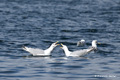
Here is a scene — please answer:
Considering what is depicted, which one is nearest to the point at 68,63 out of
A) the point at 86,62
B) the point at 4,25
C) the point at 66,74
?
the point at 86,62

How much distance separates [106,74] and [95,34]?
45.0ft

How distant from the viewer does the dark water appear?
15086 millimetres

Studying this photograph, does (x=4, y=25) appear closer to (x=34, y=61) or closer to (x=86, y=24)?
(x=86, y=24)

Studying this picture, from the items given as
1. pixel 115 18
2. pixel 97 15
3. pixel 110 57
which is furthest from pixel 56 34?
pixel 97 15

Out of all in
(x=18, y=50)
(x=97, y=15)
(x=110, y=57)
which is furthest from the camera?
(x=97, y=15)

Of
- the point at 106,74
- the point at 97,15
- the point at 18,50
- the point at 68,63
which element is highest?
the point at 97,15

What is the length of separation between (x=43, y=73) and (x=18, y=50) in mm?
6953

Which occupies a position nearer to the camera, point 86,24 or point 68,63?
point 68,63

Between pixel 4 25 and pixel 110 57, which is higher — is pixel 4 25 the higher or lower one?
the higher one

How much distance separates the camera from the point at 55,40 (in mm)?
25562

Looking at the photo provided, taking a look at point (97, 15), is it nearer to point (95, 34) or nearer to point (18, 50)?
point (95, 34)

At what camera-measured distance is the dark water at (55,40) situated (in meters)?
15.1

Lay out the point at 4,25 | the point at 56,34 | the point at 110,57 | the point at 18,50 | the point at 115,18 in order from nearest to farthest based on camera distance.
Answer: the point at 110,57, the point at 18,50, the point at 56,34, the point at 4,25, the point at 115,18

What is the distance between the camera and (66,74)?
48.7 ft
